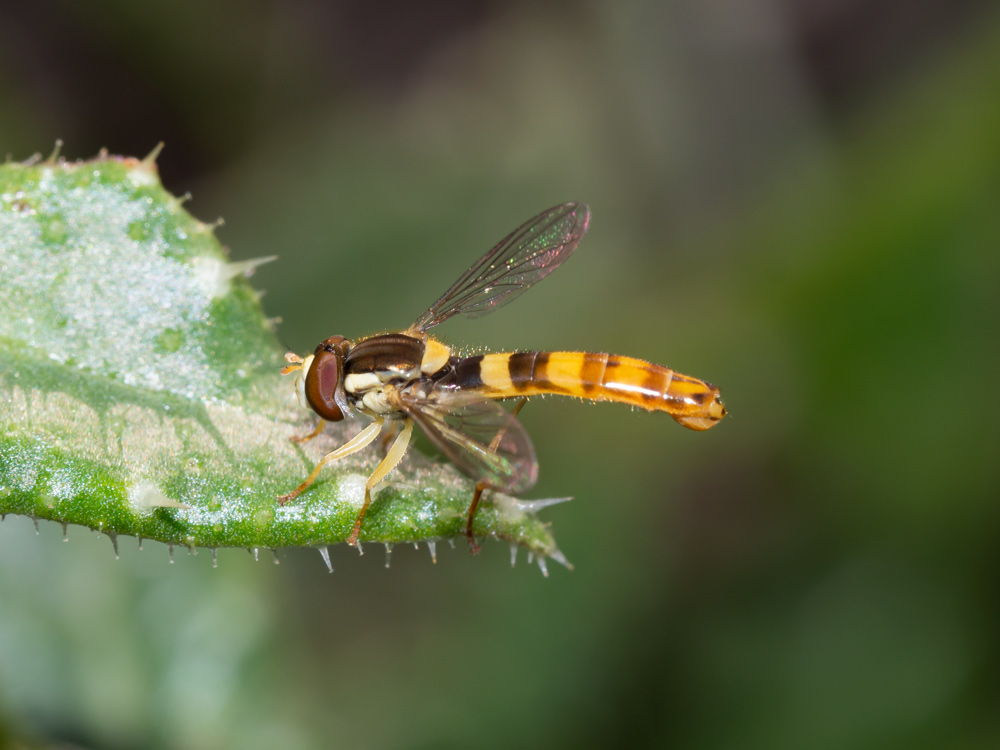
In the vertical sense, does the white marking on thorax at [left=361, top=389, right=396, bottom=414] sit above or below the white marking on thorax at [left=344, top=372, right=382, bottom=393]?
below

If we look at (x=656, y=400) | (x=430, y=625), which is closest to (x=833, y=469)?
(x=656, y=400)

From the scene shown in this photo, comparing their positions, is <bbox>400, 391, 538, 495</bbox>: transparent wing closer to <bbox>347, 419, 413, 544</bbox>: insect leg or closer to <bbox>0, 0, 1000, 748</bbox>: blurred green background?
<bbox>347, 419, 413, 544</bbox>: insect leg

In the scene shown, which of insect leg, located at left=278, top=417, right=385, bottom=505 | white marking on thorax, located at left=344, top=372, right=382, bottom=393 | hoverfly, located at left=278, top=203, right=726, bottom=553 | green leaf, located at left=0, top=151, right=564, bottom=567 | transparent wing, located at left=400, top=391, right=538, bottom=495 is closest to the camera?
green leaf, located at left=0, top=151, right=564, bottom=567

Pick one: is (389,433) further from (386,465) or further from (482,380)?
(386,465)

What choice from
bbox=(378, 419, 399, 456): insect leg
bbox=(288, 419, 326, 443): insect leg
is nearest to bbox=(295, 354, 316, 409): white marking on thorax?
bbox=(288, 419, 326, 443): insect leg

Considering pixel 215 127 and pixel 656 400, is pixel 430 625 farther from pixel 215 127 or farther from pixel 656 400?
pixel 215 127

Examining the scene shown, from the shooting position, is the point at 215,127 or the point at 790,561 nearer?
the point at 790,561

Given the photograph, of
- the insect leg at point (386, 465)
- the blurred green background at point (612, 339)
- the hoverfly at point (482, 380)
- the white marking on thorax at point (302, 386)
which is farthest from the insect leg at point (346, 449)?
the blurred green background at point (612, 339)

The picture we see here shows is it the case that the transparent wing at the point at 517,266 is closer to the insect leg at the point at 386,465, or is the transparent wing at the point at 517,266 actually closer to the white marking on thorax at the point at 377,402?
the white marking on thorax at the point at 377,402

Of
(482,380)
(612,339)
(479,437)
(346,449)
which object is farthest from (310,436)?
(612,339)
